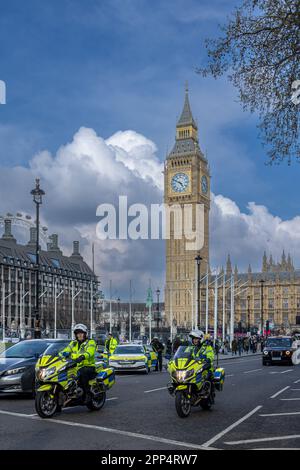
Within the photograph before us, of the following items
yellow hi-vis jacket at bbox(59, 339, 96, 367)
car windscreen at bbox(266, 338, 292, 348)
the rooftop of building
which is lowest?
car windscreen at bbox(266, 338, 292, 348)

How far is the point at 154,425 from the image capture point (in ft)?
36.6

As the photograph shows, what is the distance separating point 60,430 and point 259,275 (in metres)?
146

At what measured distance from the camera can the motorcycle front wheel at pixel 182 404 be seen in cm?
1206

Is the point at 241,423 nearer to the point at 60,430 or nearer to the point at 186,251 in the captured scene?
the point at 60,430

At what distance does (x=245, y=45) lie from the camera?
1313 cm

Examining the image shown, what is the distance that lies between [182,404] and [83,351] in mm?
2132

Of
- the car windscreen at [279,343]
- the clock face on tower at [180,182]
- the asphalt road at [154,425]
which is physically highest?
the clock face on tower at [180,182]

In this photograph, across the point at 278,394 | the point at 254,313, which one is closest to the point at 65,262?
the point at 254,313

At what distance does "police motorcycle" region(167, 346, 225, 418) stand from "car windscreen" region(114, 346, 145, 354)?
1578cm

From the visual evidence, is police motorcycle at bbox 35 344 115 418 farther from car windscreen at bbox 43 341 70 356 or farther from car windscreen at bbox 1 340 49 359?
car windscreen at bbox 1 340 49 359

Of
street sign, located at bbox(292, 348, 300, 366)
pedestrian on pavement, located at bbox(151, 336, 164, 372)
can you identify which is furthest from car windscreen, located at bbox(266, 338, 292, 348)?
pedestrian on pavement, located at bbox(151, 336, 164, 372)

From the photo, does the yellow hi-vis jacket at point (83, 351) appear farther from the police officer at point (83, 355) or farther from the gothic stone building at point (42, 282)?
the gothic stone building at point (42, 282)

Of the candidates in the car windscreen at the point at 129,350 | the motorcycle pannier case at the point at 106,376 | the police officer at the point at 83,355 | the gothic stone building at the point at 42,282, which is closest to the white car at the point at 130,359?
the car windscreen at the point at 129,350

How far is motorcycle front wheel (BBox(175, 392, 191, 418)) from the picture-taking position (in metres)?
12.1
